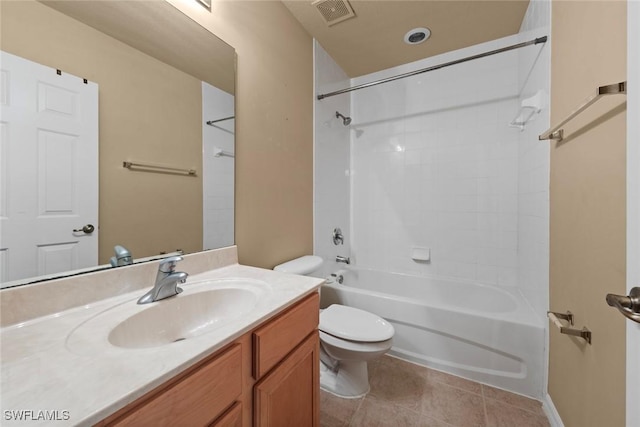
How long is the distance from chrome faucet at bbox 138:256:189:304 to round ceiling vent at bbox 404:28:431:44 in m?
2.22

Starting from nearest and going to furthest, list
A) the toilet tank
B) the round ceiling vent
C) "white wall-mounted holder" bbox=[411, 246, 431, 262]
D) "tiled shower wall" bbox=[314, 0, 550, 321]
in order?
the toilet tank
the round ceiling vent
"tiled shower wall" bbox=[314, 0, 550, 321]
"white wall-mounted holder" bbox=[411, 246, 431, 262]

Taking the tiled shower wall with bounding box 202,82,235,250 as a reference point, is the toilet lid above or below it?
below

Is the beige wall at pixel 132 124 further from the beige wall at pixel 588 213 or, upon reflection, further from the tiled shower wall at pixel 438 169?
the beige wall at pixel 588 213

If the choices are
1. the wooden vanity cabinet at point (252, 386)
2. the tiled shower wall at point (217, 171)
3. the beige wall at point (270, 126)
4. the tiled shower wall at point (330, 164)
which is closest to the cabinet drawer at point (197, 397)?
the wooden vanity cabinet at point (252, 386)

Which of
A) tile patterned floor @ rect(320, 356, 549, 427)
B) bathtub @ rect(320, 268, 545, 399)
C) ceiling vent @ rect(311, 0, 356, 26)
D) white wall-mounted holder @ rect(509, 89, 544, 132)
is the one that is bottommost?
tile patterned floor @ rect(320, 356, 549, 427)

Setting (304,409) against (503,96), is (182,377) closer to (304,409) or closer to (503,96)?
(304,409)

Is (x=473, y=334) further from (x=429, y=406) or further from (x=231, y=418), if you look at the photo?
(x=231, y=418)

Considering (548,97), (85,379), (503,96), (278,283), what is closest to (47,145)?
(85,379)

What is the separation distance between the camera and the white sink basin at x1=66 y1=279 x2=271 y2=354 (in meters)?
0.64

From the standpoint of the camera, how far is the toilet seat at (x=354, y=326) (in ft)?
4.29

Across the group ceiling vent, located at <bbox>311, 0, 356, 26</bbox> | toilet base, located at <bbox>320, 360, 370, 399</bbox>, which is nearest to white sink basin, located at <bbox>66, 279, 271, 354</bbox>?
toilet base, located at <bbox>320, 360, 370, 399</bbox>

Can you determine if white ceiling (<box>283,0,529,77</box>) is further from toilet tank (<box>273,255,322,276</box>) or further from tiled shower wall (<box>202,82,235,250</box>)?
toilet tank (<box>273,255,322,276</box>)

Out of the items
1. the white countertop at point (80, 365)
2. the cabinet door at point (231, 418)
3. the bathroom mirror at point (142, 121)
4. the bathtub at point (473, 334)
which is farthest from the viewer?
the bathtub at point (473, 334)

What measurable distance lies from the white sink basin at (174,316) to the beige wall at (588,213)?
3.78ft
